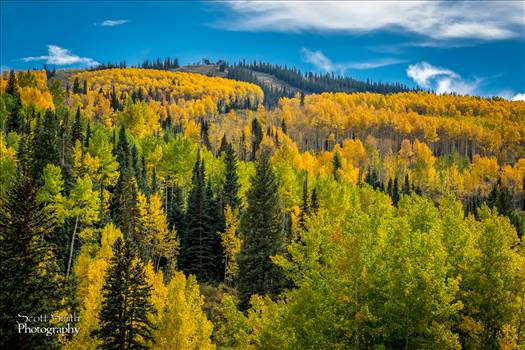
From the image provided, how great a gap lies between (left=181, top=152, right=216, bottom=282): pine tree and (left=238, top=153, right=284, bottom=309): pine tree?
1721 centimetres

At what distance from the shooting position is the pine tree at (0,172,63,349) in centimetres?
2825

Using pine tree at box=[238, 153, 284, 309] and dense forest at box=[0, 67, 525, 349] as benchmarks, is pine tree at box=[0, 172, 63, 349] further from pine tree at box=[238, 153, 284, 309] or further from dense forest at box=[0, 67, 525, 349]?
pine tree at box=[238, 153, 284, 309]

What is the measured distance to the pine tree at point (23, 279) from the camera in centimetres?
2825

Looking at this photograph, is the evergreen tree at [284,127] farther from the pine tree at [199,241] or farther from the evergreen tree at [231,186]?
the pine tree at [199,241]

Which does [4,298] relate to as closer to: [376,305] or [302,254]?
[302,254]

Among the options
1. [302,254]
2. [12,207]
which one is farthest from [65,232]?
[302,254]

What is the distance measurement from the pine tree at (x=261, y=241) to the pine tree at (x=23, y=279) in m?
19.7

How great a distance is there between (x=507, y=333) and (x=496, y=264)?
15.6 ft

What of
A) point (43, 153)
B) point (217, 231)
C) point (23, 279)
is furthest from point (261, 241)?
point (43, 153)

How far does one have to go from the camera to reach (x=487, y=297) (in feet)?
86.8

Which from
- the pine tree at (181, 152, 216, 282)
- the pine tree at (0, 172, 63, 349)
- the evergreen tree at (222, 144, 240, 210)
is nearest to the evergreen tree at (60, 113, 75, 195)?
the pine tree at (181, 152, 216, 282)

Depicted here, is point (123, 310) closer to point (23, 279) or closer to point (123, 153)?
point (23, 279)

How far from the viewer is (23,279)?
29.2 metres

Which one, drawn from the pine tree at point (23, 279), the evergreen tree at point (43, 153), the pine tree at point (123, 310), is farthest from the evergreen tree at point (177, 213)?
the pine tree at point (23, 279)
